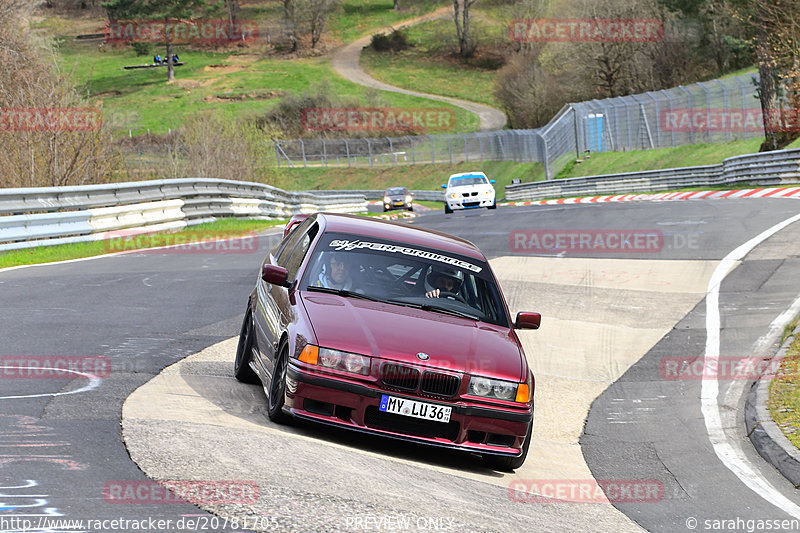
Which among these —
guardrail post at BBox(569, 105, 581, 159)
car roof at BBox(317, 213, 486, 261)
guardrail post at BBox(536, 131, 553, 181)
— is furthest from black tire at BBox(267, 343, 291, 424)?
guardrail post at BBox(569, 105, 581, 159)

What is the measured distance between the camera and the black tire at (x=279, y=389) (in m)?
7.38

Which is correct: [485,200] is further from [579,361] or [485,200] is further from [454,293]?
[454,293]

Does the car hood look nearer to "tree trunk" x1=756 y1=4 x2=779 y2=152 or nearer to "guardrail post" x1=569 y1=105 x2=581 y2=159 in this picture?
"tree trunk" x1=756 y1=4 x2=779 y2=152

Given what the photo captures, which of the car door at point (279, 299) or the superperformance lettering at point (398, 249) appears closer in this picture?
the car door at point (279, 299)

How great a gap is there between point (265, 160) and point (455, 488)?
35312mm

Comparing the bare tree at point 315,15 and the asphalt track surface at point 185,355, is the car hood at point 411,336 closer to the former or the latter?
the asphalt track surface at point 185,355

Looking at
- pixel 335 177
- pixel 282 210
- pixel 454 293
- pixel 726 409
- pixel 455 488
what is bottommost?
pixel 335 177

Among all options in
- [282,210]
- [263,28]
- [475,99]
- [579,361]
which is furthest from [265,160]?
[263,28]

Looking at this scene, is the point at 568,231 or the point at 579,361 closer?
the point at 579,361

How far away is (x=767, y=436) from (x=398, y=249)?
322cm

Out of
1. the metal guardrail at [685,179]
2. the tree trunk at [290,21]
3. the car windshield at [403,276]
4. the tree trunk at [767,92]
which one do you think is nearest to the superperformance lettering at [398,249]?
the car windshield at [403,276]

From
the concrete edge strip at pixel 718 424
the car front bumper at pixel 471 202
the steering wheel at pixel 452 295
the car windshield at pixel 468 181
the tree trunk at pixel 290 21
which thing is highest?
the tree trunk at pixel 290 21

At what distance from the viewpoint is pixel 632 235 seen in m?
21.7

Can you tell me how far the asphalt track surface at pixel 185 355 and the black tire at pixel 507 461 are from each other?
202 mm
